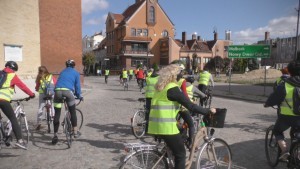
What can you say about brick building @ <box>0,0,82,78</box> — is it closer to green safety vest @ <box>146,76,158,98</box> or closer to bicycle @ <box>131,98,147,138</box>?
Answer: bicycle @ <box>131,98,147,138</box>

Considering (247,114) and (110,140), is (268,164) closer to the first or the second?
(110,140)

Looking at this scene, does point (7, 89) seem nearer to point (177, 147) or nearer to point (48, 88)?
point (48, 88)

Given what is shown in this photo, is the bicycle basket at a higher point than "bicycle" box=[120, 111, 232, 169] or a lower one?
higher

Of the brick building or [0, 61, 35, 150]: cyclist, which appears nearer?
[0, 61, 35, 150]: cyclist

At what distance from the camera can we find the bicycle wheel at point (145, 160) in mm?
4078

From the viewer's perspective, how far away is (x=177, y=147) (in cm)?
413

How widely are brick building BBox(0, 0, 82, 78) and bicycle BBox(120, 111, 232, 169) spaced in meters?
14.9

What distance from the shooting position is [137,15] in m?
67.0

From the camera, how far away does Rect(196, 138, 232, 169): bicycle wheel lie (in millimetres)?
4742

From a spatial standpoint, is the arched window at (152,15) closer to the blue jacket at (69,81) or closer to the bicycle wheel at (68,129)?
the blue jacket at (69,81)

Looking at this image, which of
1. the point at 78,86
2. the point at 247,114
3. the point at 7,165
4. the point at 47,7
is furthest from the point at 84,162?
the point at 47,7

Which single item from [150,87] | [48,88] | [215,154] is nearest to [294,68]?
[215,154]

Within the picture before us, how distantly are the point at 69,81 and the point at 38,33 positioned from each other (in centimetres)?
1308

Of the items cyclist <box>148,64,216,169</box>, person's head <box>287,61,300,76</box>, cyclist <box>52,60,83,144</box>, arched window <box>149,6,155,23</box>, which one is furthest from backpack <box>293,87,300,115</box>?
arched window <box>149,6,155,23</box>
